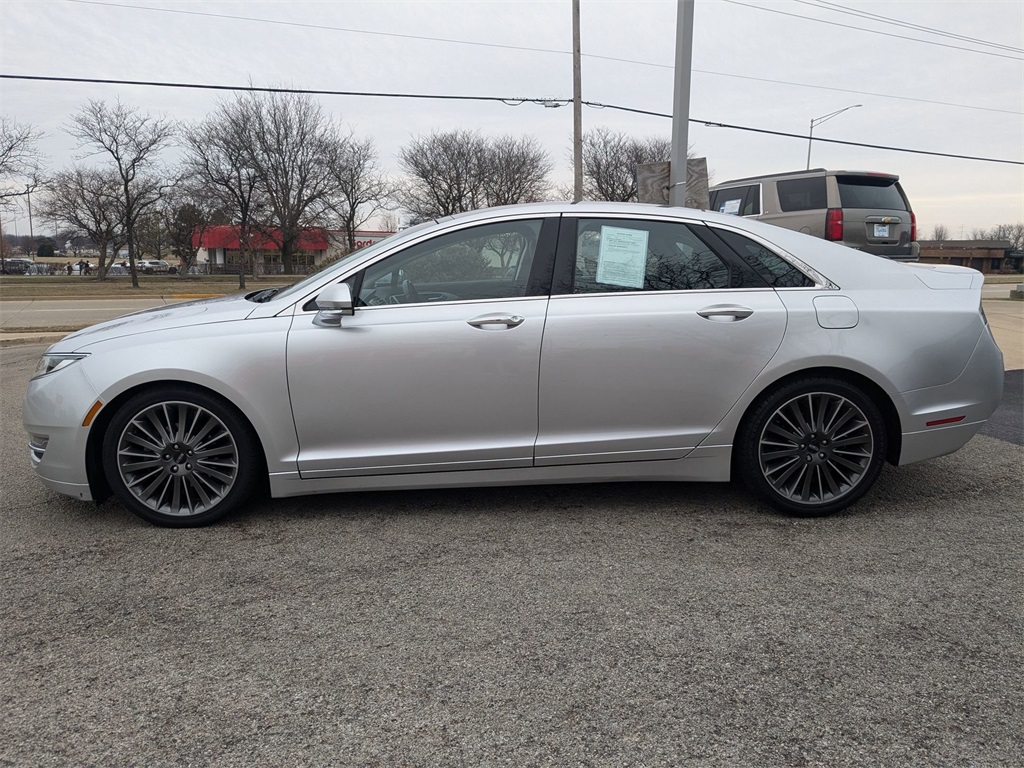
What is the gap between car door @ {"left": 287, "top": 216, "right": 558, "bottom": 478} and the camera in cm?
365

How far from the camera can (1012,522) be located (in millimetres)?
3768

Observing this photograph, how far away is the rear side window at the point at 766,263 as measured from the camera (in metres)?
3.88

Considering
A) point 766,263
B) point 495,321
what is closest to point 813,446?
point 766,263

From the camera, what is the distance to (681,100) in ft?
26.8

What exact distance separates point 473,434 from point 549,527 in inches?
23.6

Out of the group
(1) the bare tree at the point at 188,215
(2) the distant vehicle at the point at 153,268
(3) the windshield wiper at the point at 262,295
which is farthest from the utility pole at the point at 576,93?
(2) the distant vehicle at the point at 153,268

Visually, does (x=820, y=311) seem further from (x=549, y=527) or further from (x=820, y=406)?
(x=549, y=527)

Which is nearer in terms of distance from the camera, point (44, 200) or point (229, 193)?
point (229, 193)

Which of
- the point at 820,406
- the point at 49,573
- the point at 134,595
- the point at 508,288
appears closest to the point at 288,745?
the point at 134,595

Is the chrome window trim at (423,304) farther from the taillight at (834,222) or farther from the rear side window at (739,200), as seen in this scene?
the rear side window at (739,200)

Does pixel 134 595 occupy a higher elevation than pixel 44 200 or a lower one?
lower

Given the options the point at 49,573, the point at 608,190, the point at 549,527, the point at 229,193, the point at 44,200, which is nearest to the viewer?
the point at 49,573

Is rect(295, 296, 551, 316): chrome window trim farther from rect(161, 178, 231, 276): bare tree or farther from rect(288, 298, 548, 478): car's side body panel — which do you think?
rect(161, 178, 231, 276): bare tree

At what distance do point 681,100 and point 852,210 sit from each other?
4.47 metres
